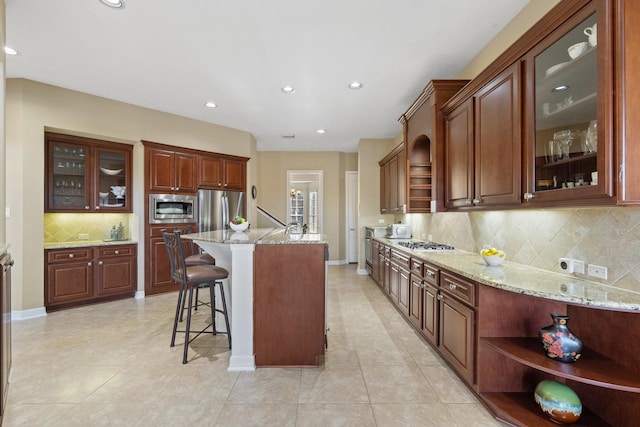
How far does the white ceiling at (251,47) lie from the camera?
238 cm

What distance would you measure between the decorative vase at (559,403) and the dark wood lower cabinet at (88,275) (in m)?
5.07

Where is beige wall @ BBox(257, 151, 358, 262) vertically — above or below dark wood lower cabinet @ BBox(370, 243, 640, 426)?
above

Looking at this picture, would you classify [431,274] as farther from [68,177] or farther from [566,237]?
[68,177]

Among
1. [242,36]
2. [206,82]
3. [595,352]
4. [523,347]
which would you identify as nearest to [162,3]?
[242,36]

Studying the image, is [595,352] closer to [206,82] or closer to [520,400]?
[520,400]

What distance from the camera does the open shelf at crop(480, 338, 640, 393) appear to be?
144 cm

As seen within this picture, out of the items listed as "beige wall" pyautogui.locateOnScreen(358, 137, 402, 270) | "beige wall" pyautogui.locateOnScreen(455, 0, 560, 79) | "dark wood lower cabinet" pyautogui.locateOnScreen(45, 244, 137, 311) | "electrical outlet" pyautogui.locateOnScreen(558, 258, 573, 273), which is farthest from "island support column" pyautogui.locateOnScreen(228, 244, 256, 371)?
"beige wall" pyautogui.locateOnScreen(358, 137, 402, 270)

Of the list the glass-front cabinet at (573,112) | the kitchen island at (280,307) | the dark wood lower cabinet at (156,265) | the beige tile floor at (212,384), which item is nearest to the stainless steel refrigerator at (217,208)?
the dark wood lower cabinet at (156,265)

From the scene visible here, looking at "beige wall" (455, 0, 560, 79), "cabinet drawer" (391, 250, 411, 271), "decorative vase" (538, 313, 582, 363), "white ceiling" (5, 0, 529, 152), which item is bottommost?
"decorative vase" (538, 313, 582, 363)

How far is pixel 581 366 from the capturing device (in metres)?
1.57

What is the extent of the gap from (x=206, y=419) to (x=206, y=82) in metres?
3.59

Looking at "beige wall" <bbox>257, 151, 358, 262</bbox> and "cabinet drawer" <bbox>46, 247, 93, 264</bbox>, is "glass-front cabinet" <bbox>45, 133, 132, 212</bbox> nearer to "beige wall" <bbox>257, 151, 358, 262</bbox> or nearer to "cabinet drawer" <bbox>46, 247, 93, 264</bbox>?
"cabinet drawer" <bbox>46, 247, 93, 264</bbox>

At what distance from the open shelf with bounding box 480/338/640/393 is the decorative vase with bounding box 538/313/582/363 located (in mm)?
34

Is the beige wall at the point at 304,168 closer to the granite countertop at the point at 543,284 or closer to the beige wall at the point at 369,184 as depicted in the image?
the beige wall at the point at 369,184
